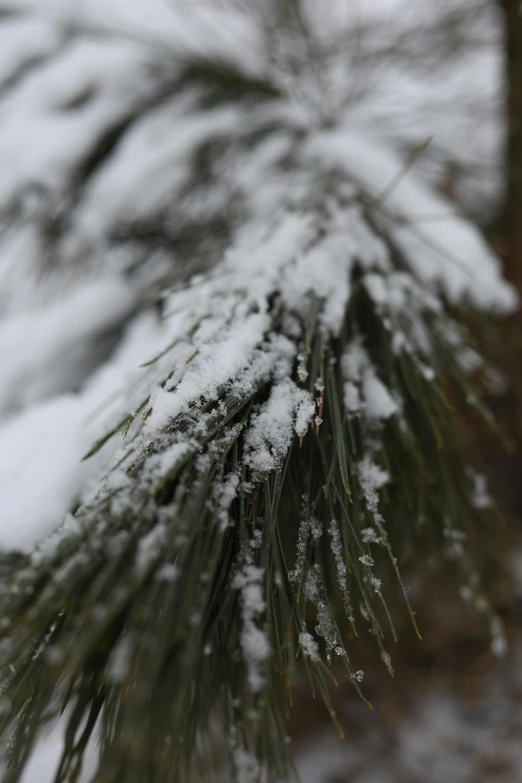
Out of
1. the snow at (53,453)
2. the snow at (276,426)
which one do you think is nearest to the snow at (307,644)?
the snow at (276,426)

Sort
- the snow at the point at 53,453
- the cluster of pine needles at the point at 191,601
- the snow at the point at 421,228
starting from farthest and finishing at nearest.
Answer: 1. the snow at the point at 421,228
2. the snow at the point at 53,453
3. the cluster of pine needles at the point at 191,601

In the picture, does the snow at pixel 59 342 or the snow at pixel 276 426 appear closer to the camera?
the snow at pixel 276 426

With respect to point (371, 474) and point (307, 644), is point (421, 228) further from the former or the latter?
point (307, 644)

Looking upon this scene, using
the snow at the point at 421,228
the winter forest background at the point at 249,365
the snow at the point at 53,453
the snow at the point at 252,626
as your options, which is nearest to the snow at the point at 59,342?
the winter forest background at the point at 249,365

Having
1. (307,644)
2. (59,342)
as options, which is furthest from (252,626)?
(59,342)

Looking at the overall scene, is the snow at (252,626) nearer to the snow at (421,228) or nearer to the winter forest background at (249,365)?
the winter forest background at (249,365)

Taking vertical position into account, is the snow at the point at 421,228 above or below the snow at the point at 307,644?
above

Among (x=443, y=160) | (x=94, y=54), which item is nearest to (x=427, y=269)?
(x=443, y=160)

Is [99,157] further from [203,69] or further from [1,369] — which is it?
[1,369]

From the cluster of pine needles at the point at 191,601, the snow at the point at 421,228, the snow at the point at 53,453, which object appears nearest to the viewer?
the cluster of pine needles at the point at 191,601

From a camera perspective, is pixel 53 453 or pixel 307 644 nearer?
pixel 307 644

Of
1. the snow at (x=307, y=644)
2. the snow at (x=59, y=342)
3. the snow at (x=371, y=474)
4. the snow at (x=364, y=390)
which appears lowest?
the snow at (x=307, y=644)
